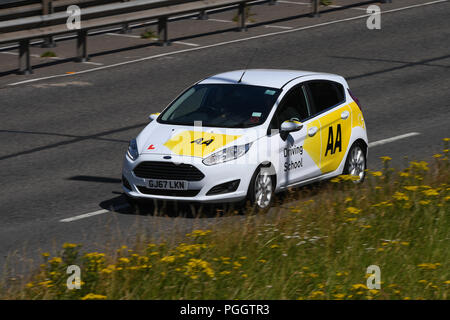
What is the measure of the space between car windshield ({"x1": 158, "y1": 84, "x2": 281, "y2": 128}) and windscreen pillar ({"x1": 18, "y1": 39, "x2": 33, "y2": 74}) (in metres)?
7.51

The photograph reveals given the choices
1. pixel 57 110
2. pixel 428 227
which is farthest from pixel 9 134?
→ pixel 428 227

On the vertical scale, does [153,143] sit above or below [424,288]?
above

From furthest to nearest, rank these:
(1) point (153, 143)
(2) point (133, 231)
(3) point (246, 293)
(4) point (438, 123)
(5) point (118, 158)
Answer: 1. (4) point (438, 123)
2. (5) point (118, 158)
3. (1) point (153, 143)
4. (2) point (133, 231)
5. (3) point (246, 293)

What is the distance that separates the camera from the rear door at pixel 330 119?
12305 mm

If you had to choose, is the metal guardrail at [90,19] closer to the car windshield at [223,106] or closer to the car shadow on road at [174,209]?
the car windshield at [223,106]

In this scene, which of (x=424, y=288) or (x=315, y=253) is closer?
(x=424, y=288)

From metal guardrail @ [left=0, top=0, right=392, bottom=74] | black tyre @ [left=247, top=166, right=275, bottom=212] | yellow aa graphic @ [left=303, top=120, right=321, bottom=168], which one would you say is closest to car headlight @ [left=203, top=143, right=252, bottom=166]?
black tyre @ [left=247, top=166, right=275, bottom=212]

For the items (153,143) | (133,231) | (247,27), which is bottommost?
(133,231)

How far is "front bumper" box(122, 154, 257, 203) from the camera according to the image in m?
11.0

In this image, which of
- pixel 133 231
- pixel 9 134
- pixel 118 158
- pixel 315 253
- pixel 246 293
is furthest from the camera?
pixel 9 134

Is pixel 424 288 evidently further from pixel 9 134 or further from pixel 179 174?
pixel 9 134

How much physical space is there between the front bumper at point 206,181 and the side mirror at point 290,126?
73cm

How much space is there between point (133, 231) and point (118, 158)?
3.61 m

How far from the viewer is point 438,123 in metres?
16.2
